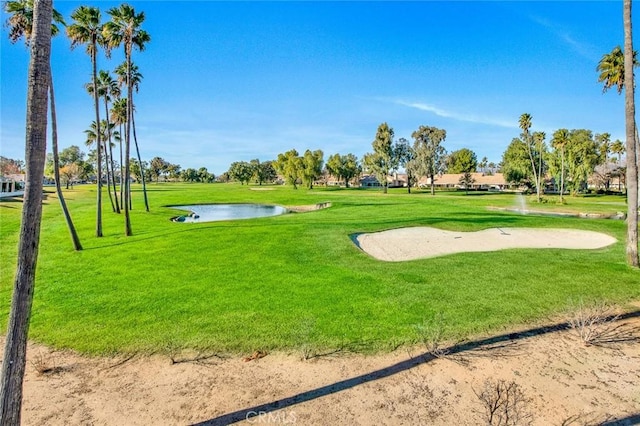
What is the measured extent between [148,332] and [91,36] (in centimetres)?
2013

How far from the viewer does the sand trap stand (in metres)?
15.8

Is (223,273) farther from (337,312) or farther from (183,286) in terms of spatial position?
(337,312)

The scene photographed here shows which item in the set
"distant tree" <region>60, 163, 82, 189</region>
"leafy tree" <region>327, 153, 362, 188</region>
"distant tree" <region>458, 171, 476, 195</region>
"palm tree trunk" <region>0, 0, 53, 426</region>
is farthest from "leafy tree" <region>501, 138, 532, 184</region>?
"distant tree" <region>60, 163, 82, 189</region>

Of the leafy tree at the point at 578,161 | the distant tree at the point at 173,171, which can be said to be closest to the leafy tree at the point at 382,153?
the leafy tree at the point at 578,161

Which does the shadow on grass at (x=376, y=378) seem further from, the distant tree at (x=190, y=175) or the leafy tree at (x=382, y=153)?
the distant tree at (x=190, y=175)

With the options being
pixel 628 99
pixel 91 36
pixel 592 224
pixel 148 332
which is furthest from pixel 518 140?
pixel 148 332

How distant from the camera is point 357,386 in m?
5.78

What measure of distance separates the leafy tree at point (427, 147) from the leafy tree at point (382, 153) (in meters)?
6.19

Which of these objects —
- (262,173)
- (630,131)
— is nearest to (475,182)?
(262,173)

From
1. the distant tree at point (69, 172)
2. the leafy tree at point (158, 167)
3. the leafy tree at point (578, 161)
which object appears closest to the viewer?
the leafy tree at point (578, 161)

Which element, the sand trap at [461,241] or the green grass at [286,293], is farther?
the sand trap at [461,241]

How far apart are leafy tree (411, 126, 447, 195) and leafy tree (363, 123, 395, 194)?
619cm

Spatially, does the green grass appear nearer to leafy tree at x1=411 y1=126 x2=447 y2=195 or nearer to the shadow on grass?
the shadow on grass

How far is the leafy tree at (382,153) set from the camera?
81562mm
